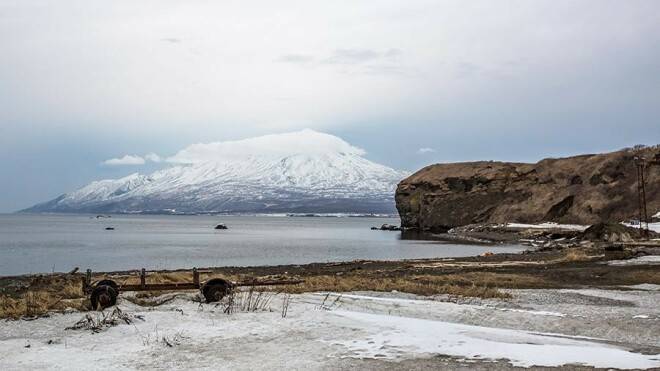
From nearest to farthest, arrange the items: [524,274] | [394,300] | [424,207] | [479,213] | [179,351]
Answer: [179,351]
[394,300]
[524,274]
[479,213]
[424,207]

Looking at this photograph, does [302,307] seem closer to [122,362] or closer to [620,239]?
[122,362]

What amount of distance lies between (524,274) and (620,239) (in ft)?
105

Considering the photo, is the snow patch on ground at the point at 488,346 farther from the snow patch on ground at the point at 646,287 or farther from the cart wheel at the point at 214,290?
the snow patch on ground at the point at 646,287

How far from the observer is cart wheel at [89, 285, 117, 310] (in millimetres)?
15914

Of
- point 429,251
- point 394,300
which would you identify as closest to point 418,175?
point 429,251

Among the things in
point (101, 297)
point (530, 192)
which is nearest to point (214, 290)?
point (101, 297)

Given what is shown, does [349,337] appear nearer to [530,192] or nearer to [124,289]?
[124,289]

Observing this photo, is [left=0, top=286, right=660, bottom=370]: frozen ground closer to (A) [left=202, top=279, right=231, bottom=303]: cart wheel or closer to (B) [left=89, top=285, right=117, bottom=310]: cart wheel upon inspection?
(A) [left=202, top=279, right=231, bottom=303]: cart wheel

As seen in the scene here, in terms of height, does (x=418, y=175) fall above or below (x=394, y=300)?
above

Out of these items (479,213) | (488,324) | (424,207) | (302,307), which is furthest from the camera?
(424,207)

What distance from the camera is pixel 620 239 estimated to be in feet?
188

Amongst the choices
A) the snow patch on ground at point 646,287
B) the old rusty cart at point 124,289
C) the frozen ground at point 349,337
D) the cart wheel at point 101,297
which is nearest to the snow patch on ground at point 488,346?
the frozen ground at point 349,337

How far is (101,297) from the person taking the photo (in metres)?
15.9

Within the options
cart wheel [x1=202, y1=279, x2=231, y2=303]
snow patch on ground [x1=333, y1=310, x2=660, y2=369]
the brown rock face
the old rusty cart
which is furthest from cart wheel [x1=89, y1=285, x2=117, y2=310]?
the brown rock face
